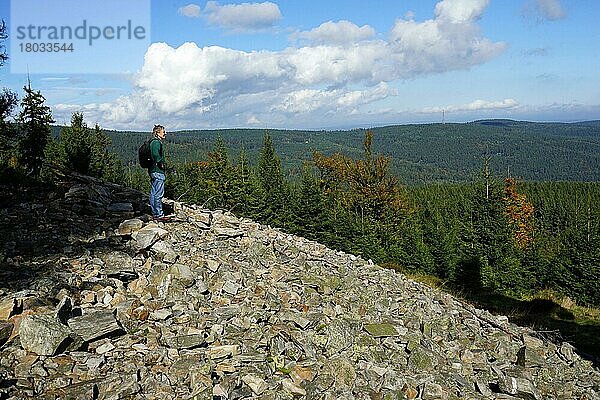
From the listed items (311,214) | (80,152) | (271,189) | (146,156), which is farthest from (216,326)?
(271,189)

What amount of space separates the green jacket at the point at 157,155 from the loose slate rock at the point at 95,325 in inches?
A: 196

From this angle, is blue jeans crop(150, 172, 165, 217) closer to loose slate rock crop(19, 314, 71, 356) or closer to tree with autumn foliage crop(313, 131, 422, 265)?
loose slate rock crop(19, 314, 71, 356)

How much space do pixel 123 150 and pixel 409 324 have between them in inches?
7905

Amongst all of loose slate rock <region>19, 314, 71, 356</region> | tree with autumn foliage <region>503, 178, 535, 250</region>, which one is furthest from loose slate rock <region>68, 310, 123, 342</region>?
tree with autumn foliage <region>503, 178, 535, 250</region>

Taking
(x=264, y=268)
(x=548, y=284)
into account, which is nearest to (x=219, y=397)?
(x=264, y=268)

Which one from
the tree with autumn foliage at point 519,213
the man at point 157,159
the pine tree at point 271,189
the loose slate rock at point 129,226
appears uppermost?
the man at point 157,159

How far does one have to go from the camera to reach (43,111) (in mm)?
38469

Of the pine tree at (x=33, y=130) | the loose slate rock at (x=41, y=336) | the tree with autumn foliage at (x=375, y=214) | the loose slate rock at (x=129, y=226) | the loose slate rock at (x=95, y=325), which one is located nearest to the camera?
the loose slate rock at (x=41, y=336)

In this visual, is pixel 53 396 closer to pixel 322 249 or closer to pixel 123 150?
pixel 322 249

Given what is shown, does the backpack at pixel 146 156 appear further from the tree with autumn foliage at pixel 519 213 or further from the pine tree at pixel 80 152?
the tree with autumn foliage at pixel 519 213

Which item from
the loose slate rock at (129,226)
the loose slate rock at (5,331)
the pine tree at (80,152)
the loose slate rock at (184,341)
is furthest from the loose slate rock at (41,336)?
the pine tree at (80,152)

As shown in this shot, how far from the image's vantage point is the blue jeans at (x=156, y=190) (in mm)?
11719

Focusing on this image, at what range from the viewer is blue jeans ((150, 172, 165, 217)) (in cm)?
1172

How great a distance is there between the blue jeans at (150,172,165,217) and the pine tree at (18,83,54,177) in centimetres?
2732
